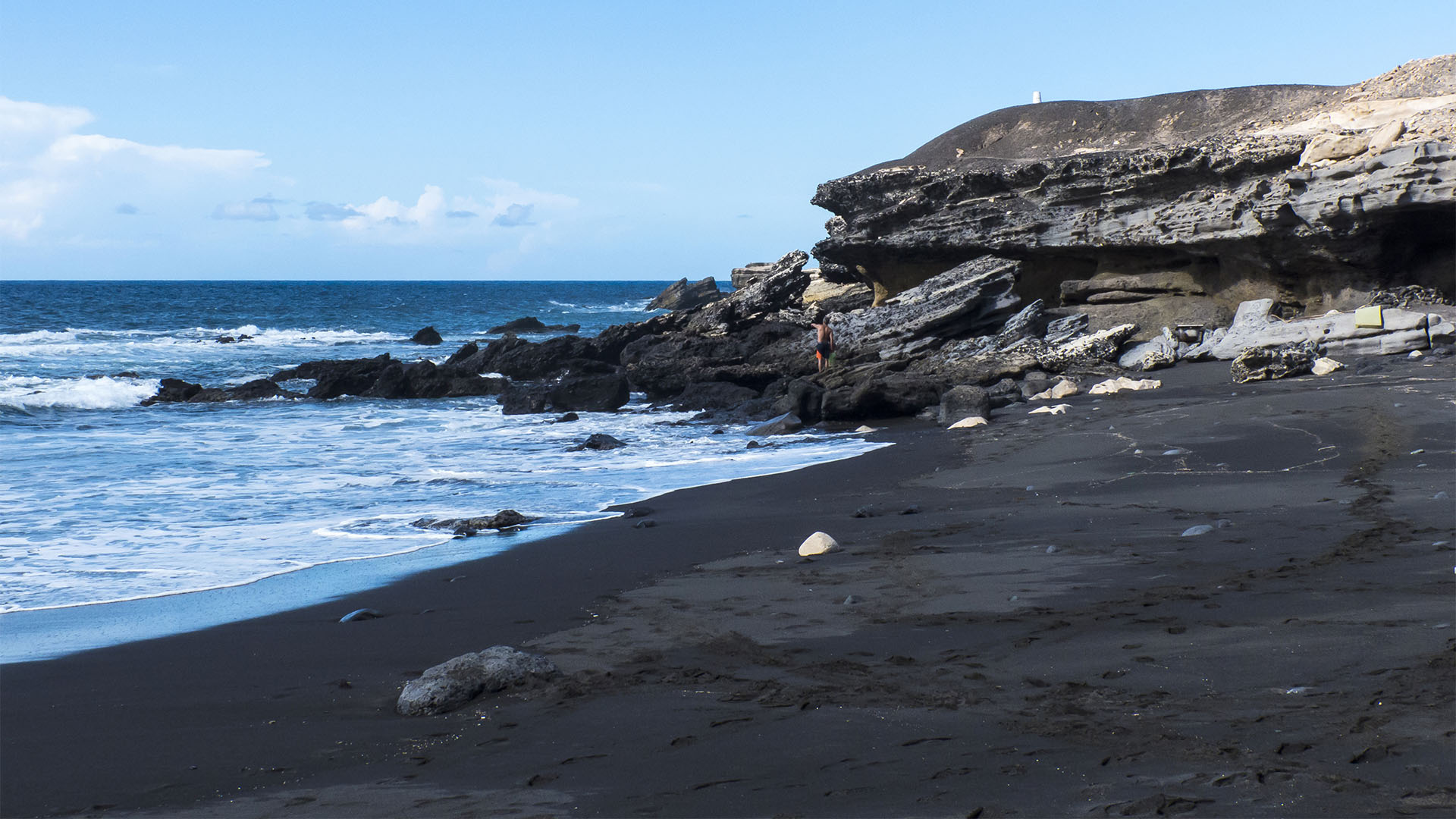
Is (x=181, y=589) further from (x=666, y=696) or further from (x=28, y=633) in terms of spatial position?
(x=666, y=696)

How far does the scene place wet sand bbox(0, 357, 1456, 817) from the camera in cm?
273

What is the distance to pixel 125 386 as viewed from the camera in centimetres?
2172

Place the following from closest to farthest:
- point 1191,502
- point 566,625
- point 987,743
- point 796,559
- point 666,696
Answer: point 987,743, point 666,696, point 566,625, point 796,559, point 1191,502

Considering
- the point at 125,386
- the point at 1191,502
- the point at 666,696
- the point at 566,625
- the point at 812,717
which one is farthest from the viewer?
the point at 125,386

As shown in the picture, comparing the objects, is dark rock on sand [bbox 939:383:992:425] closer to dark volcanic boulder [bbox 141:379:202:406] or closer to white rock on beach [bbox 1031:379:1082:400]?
white rock on beach [bbox 1031:379:1082:400]

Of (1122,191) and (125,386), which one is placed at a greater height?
(1122,191)

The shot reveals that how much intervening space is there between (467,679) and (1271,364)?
11.6m

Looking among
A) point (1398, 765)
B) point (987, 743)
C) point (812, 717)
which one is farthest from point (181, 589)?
point (1398, 765)

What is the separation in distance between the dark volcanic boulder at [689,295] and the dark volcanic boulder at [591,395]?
35.0 metres

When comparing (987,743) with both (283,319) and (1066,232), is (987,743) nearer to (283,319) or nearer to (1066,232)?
(1066,232)

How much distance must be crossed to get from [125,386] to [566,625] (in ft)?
68.1

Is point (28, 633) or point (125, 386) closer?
point (28, 633)

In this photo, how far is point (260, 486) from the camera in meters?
9.88

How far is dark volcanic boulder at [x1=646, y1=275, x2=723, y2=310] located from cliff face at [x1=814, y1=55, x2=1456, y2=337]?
32.1 meters
